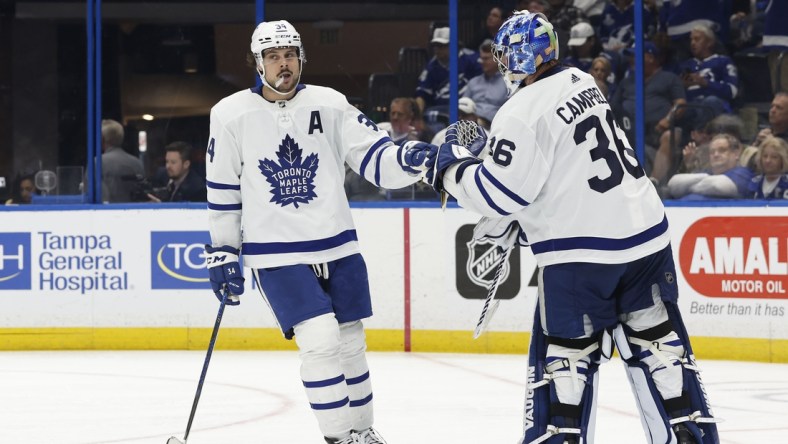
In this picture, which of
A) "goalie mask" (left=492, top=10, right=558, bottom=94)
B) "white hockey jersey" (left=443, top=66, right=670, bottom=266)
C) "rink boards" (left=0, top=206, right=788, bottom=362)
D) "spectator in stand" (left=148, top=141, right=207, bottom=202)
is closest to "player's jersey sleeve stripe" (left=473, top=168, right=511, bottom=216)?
"white hockey jersey" (left=443, top=66, right=670, bottom=266)

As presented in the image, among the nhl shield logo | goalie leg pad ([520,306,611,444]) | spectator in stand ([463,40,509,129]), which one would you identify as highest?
spectator in stand ([463,40,509,129])

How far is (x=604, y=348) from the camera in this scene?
3557 mm

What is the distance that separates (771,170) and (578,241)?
13.0ft

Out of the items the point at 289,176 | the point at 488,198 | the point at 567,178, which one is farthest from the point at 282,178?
the point at 567,178

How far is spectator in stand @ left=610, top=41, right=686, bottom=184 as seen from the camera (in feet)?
24.4

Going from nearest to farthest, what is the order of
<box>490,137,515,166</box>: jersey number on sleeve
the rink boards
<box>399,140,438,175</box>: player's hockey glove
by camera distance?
Answer: <box>490,137,515,166</box>: jersey number on sleeve, <box>399,140,438,175</box>: player's hockey glove, the rink boards

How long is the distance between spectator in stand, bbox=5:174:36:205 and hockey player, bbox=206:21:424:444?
3.95 metres

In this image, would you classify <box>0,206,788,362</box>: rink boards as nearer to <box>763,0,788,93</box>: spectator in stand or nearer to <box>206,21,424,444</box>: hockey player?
<box>763,0,788,93</box>: spectator in stand

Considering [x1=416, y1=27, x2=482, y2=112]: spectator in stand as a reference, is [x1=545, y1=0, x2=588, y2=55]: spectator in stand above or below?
above

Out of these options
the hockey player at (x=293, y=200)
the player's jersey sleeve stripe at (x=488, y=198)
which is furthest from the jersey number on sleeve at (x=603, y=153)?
the hockey player at (x=293, y=200)

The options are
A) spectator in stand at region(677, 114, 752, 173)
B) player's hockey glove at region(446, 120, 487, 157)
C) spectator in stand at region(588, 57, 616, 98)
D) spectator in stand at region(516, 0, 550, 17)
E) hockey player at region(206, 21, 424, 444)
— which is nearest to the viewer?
player's hockey glove at region(446, 120, 487, 157)

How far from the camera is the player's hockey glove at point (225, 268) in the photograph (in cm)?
434

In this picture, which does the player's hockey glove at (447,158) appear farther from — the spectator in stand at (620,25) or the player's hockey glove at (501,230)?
the spectator in stand at (620,25)

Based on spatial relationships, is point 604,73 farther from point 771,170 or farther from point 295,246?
point 295,246
